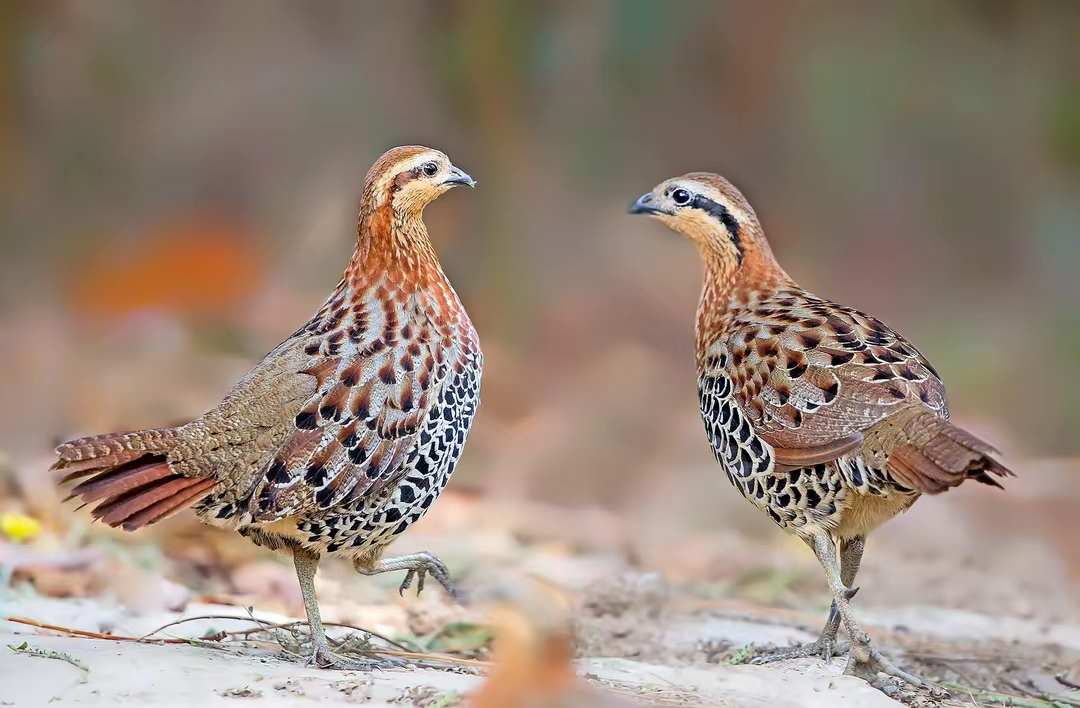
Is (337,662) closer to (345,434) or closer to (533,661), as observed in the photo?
(345,434)

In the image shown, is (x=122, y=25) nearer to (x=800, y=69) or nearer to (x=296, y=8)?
(x=296, y=8)

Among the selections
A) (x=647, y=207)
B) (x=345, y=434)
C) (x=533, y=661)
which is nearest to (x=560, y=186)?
(x=647, y=207)

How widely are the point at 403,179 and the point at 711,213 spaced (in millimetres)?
1373

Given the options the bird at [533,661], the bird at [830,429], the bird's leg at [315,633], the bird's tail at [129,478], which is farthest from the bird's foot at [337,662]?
the bird at [830,429]

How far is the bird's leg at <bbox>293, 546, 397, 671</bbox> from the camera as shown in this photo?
176 inches

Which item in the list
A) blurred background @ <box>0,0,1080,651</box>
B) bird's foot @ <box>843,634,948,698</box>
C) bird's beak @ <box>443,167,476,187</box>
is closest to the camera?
bird's foot @ <box>843,634,948,698</box>

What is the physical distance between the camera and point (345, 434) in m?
4.49

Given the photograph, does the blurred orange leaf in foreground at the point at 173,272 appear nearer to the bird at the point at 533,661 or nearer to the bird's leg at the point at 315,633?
the bird's leg at the point at 315,633

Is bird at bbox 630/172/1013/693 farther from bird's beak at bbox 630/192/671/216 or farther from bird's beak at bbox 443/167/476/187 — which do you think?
bird's beak at bbox 443/167/476/187

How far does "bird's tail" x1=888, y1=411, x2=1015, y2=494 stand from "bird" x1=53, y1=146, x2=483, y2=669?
160cm

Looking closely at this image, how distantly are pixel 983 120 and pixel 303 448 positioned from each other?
603 cm

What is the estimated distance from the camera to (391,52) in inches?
332

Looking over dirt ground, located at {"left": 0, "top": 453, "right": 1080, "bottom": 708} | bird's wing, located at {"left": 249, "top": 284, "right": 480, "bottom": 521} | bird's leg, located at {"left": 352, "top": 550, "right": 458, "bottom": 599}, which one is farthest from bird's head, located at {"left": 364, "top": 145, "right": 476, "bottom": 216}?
dirt ground, located at {"left": 0, "top": 453, "right": 1080, "bottom": 708}

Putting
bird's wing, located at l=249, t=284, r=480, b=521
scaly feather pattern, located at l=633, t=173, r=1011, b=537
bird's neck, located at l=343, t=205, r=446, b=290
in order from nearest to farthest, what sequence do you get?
scaly feather pattern, located at l=633, t=173, r=1011, b=537 → bird's wing, located at l=249, t=284, r=480, b=521 → bird's neck, located at l=343, t=205, r=446, b=290
